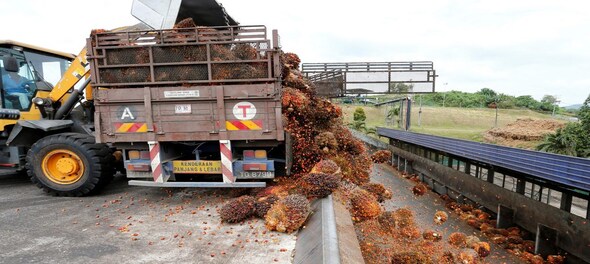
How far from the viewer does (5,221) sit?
14.2 ft

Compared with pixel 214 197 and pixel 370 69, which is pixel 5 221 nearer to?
pixel 214 197

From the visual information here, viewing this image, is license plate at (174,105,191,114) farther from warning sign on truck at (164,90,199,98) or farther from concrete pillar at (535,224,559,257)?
concrete pillar at (535,224,559,257)

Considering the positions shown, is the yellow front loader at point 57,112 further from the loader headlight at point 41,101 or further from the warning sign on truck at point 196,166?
the warning sign on truck at point 196,166

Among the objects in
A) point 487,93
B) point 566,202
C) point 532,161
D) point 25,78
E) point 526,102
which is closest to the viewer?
point 566,202

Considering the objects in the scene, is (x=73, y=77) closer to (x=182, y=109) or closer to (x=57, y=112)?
(x=57, y=112)

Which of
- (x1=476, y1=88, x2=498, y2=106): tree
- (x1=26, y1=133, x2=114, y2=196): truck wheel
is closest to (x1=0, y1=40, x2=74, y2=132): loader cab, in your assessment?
(x1=26, y1=133, x2=114, y2=196): truck wheel

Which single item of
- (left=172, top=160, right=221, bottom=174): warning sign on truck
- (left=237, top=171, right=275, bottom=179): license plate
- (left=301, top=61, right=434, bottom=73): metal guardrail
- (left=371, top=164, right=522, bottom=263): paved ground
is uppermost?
(left=301, top=61, right=434, bottom=73): metal guardrail

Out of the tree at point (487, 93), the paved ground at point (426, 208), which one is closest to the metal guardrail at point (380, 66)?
the paved ground at point (426, 208)

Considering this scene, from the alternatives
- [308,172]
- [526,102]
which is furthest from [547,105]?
[308,172]

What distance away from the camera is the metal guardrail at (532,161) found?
4785 mm

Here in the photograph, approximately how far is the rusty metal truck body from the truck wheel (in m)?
0.79

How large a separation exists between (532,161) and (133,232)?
680 centimetres

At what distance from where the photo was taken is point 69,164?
5.47 metres

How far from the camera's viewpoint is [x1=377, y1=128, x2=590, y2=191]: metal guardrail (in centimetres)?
479
